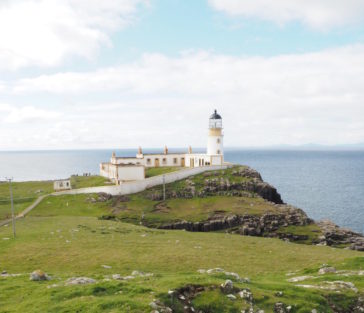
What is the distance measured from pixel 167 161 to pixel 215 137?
17.0 meters

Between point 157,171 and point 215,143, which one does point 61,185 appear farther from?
point 215,143

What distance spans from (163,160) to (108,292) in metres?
79.6

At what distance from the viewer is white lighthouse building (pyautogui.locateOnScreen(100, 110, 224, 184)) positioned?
7594cm

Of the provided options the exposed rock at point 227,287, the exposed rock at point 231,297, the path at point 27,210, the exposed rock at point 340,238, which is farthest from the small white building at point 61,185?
the exposed rock at point 231,297

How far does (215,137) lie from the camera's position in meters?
88.6

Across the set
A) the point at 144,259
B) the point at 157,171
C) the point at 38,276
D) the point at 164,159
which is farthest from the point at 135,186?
the point at 38,276

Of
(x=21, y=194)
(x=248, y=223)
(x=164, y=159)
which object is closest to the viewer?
(x=248, y=223)

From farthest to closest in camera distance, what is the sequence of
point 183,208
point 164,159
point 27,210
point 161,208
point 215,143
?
point 164,159 → point 215,143 → point 183,208 → point 161,208 → point 27,210

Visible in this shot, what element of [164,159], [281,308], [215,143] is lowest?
[281,308]

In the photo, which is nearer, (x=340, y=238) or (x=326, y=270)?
(x=326, y=270)

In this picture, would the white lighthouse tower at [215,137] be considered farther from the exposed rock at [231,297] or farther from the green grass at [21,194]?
the exposed rock at [231,297]

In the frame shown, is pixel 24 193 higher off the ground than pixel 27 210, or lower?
higher

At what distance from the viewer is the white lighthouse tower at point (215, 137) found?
8856cm

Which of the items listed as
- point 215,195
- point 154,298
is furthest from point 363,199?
point 154,298
